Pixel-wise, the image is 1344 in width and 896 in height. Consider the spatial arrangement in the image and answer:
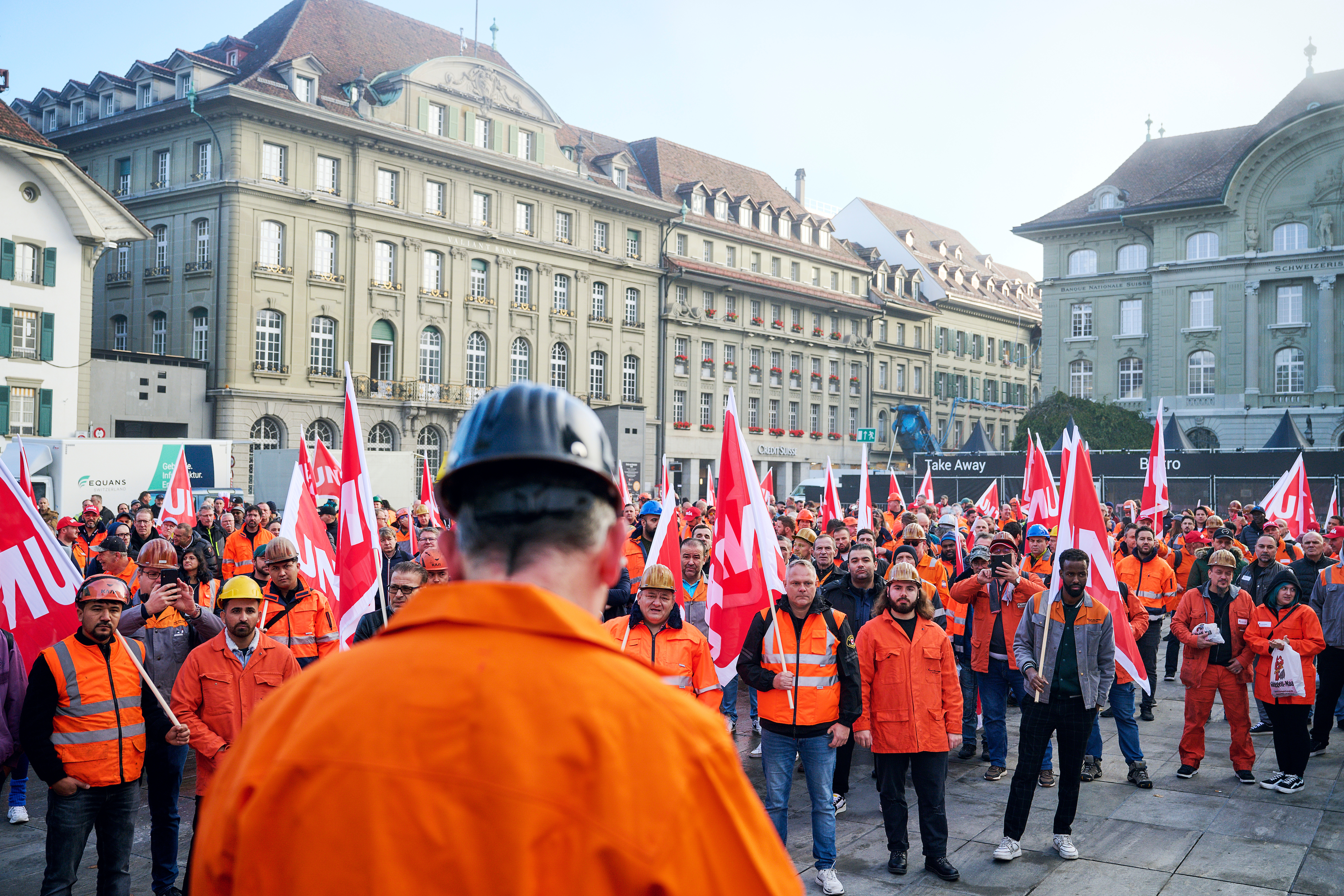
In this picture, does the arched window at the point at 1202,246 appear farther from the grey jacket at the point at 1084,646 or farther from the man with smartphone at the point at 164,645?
the man with smartphone at the point at 164,645

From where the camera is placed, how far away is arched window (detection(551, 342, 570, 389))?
160ft

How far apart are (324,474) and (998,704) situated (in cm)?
856

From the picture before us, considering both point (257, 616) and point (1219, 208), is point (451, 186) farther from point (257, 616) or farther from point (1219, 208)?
point (257, 616)

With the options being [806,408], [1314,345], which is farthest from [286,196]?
[1314,345]

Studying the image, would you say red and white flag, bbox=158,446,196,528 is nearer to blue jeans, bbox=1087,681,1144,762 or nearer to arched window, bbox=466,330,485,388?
blue jeans, bbox=1087,681,1144,762

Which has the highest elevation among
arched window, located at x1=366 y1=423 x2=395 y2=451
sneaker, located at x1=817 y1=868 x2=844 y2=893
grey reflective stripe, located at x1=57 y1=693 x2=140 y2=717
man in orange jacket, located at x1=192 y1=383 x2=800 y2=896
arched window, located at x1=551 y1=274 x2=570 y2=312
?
arched window, located at x1=551 y1=274 x2=570 y2=312

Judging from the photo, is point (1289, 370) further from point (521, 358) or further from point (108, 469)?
point (108, 469)

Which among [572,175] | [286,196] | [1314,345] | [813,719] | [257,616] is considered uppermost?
[572,175]

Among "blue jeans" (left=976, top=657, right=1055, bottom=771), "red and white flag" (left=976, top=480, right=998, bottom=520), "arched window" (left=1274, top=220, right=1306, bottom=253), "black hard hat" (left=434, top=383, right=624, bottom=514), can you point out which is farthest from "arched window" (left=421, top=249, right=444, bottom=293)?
"black hard hat" (left=434, top=383, right=624, bottom=514)

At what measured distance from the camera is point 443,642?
1374 millimetres

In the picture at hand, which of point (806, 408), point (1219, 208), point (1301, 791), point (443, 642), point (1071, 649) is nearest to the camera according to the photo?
point (443, 642)

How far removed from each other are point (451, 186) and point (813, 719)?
40.6 meters

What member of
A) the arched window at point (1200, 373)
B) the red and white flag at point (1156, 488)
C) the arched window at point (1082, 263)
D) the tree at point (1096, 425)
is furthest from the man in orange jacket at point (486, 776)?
the arched window at point (1082, 263)

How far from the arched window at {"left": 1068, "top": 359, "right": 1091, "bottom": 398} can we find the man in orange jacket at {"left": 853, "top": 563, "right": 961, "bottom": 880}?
54.5m
